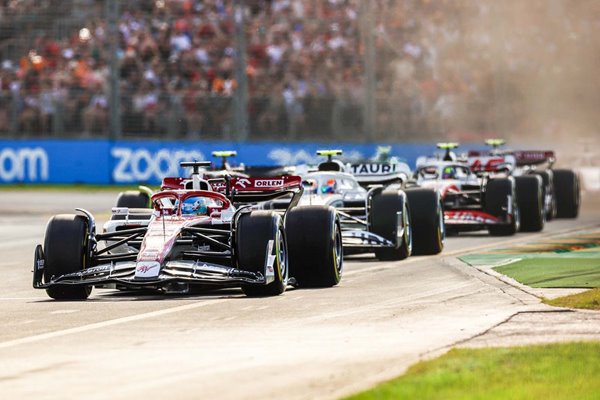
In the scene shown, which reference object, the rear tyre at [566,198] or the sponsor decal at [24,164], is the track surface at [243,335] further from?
the sponsor decal at [24,164]

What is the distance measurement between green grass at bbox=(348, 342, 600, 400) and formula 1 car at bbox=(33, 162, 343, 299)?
4332mm

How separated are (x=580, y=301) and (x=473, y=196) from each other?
1120 centimetres

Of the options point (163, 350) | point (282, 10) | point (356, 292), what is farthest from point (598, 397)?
point (282, 10)

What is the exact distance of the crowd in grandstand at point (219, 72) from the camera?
116 ft

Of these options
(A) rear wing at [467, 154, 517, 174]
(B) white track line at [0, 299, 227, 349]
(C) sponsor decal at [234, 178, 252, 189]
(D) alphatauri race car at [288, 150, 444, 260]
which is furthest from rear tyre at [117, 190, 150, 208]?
(B) white track line at [0, 299, 227, 349]

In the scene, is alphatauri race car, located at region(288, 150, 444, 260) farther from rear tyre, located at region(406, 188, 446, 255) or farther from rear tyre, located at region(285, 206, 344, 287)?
rear tyre, located at region(285, 206, 344, 287)

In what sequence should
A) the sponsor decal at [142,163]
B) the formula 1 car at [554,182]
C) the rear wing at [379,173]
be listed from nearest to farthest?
the rear wing at [379,173] < the formula 1 car at [554,182] < the sponsor decal at [142,163]

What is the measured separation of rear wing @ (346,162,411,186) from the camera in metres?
19.8

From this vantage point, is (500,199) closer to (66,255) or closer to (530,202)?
A: (530,202)

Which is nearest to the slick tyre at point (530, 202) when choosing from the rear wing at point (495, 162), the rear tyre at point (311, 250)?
the rear wing at point (495, 162)

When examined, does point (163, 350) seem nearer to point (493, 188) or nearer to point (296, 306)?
point (296, 306)

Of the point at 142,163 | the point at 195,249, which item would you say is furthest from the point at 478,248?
the point at 142,163

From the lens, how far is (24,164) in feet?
118

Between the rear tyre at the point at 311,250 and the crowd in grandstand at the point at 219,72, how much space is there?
21400 millimetres
